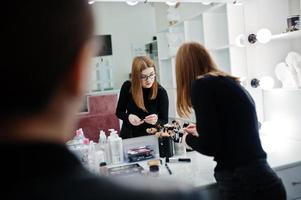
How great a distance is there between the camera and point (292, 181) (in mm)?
1464

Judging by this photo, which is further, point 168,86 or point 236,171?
point 168,86

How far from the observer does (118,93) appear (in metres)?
1.67

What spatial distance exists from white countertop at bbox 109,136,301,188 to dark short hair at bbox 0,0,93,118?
0.98 meters

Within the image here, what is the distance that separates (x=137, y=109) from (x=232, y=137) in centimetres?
75

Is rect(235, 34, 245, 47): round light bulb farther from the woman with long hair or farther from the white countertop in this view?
the woman with long hair

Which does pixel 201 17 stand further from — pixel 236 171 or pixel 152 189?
pixel 152 189

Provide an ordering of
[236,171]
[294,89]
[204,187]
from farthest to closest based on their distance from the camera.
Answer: [294,89] < [204,187] < [236,171]

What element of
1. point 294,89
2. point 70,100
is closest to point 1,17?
point 70,100

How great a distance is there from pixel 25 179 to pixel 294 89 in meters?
1.82

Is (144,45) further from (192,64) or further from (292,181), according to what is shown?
(292,181)

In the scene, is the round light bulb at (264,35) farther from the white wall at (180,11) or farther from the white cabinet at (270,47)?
the white wall at (180,11)

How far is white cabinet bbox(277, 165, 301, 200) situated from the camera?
145 centimetres

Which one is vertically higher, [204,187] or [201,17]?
[201,17]

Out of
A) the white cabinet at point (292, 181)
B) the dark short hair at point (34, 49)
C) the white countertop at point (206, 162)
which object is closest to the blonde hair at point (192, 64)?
the white countertop at point (206, 162)
